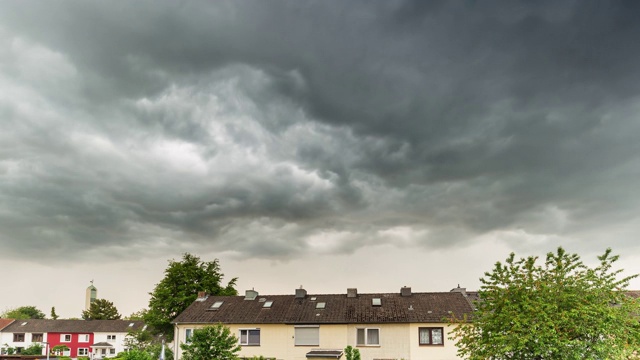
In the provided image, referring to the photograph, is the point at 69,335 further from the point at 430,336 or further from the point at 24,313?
the point at 430,336

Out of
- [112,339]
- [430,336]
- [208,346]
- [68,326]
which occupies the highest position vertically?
[208,346]

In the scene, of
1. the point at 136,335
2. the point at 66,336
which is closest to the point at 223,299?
the point at 136,335

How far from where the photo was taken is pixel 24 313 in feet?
431

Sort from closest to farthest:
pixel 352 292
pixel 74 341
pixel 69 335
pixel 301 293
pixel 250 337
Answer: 1. pixel 250 337
2. pixel 352 292
3. pixel 301 293
4. pixel 69 335
5. pixel 74 341

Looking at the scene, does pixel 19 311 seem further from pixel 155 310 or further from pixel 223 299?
pixel 223 299

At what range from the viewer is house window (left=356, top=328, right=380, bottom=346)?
41844mm

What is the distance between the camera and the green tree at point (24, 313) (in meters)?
131

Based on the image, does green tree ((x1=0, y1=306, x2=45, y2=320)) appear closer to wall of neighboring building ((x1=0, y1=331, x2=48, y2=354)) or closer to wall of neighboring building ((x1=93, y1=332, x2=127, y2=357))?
wall of neighboring building ((x1=0, y1=331, x2=48, y2=354))

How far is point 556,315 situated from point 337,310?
2768 cm

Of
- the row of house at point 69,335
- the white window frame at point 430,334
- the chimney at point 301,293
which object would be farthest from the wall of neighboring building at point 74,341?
the white window frame at point 430,334

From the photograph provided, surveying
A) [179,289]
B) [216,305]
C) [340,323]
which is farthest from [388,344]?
[179,289]

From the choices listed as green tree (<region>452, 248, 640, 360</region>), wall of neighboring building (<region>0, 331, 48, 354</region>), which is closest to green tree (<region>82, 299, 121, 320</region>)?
wall of neighboring building (<region>0, 331, 48, 354</region>)

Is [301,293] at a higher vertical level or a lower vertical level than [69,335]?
higher

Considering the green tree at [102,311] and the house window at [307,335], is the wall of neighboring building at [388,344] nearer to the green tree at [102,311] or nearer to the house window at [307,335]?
the house window at [307,335]
